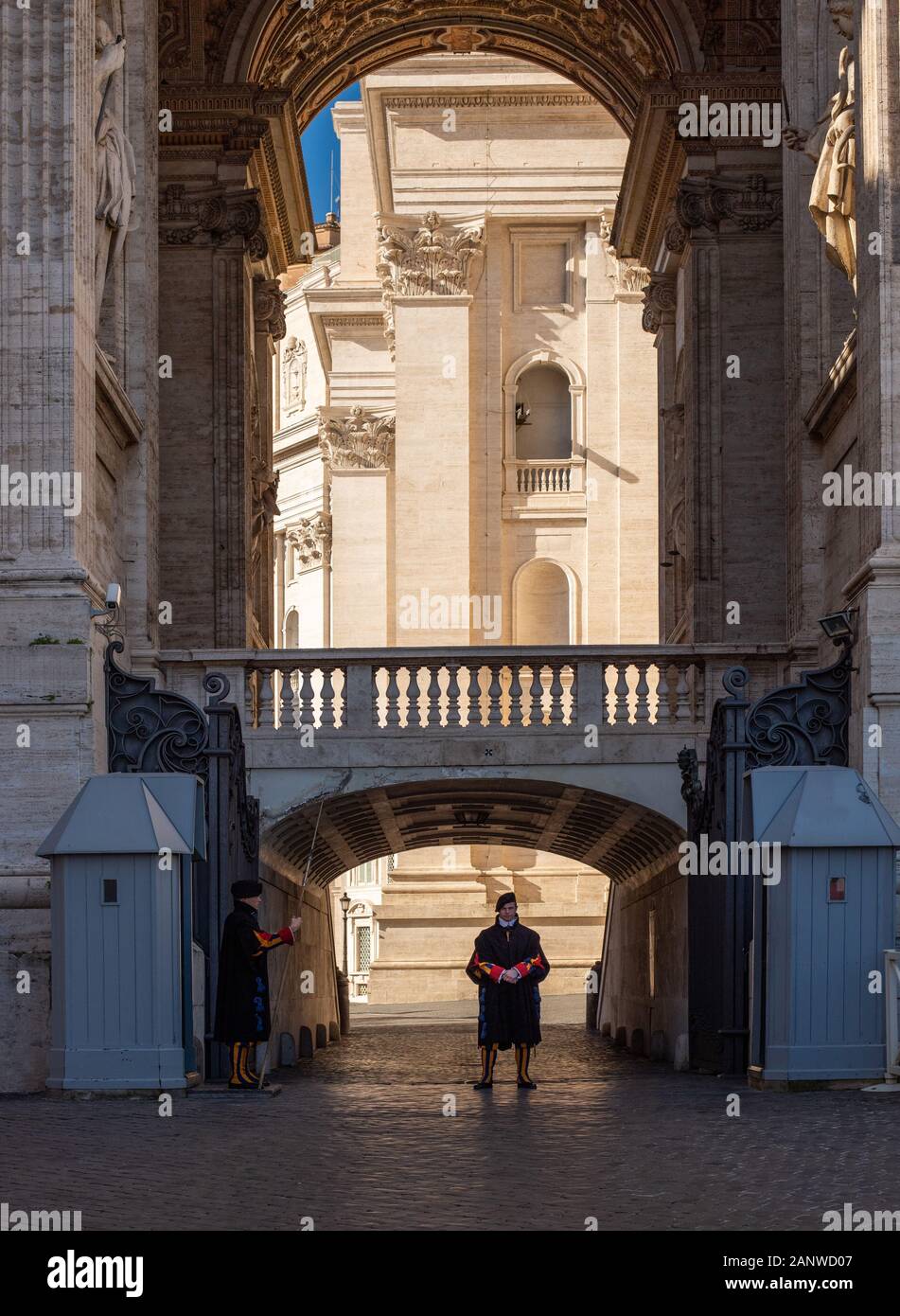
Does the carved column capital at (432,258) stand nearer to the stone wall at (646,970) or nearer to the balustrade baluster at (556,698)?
the stone wall at (646,970)

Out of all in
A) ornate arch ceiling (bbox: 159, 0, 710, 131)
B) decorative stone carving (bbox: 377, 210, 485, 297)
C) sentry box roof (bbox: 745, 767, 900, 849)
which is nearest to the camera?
sentry box roof (bbox: 745, 767, 900, 849)

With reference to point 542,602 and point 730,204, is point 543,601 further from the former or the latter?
point 730,204

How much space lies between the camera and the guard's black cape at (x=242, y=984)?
17.3 m

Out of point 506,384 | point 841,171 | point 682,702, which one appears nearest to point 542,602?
point 506,384

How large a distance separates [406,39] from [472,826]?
14860 millimetres

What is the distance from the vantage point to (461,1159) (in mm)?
12102

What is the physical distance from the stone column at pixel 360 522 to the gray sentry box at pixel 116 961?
124ft

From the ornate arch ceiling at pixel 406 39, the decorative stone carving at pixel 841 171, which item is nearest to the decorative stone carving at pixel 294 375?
the ornate arch ceiling at pixel 406 39

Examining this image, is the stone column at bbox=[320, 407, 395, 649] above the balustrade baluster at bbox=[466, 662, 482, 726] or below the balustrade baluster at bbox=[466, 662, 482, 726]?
above

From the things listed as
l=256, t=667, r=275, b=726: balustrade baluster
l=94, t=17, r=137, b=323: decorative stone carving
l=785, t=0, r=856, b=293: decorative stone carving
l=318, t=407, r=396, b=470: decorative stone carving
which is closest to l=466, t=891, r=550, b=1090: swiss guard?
l=256, t=667, r=275, b=726: balustrade baluster

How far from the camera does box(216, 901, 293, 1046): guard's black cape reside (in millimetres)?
17312

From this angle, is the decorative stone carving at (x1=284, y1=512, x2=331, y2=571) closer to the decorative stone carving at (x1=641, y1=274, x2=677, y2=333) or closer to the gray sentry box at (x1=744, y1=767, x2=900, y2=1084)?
the decorative stone carving at (x1=641, y1=274, x2=677, y2=333)

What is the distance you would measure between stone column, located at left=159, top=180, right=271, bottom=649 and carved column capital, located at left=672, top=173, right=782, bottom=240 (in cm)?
588
